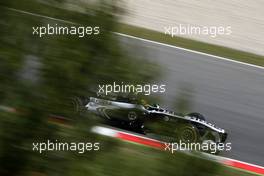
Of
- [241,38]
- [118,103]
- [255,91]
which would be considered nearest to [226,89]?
[255,91]

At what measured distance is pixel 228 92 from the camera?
52.2 feet

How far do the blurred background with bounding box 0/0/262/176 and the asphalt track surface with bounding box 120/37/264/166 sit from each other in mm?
7184

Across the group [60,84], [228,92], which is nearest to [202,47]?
[228,92]

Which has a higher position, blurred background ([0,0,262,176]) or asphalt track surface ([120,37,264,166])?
blurred background ([0,0,262,176])

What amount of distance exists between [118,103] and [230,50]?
46.3 feet

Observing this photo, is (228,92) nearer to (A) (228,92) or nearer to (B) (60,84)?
(A) (228,92)

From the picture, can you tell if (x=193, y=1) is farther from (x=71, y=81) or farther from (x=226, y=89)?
(x=71, y=81)

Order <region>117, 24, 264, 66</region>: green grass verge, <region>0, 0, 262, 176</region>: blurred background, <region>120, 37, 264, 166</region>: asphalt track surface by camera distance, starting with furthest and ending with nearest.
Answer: <region>117, 24, 264, 66</region>: green grass verge, <region>120, 37, 264, 166</region>: asphalt track surface, <region>0, 0, 262, 176</region>: blurred background

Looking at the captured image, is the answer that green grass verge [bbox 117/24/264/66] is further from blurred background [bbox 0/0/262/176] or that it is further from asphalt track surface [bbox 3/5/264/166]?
blurred background [bbox 0/0/262/176]

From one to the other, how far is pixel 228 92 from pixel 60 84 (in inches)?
470

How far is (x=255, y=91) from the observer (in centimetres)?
1642

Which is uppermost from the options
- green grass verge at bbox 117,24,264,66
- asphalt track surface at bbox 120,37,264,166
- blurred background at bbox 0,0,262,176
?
blurred background at bbox 0,0,262,176

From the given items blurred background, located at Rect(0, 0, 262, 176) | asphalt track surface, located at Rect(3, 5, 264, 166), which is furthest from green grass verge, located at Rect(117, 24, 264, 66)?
blurred background, located at Rect(0, 0, 262, 176)

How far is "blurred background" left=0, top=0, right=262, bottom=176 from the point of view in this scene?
4281 mm
